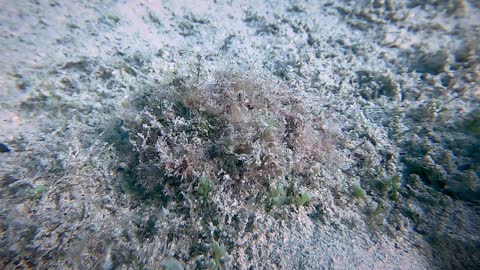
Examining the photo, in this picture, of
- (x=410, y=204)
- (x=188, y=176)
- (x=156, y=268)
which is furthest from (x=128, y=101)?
(x=410, y=204)

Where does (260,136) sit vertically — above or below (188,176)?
above

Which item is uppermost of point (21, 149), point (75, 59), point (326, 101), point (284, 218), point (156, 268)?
point (326, 101)

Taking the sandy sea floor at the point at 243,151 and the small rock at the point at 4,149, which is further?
the small rock at the point at 4,149

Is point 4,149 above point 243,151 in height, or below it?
below

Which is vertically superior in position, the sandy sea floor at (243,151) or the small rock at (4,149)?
the sandy sea floor at (243,151)

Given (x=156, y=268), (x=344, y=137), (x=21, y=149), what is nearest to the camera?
(x=156, y=268)

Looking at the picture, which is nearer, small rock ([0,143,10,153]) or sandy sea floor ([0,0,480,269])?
sandy sea floor ([0,0,480,269])

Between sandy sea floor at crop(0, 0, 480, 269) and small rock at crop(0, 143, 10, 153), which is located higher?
sandy sea floor at crop(0, 0, 480, 269)

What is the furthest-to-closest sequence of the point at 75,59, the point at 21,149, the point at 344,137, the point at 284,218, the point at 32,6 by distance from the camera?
1. the point at 32,6
2. the point at 75,59
3. the point at 344,137
4. the point at 21,149
5. the point at 284,218

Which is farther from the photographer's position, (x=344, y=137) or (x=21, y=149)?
(x=344, y=137)

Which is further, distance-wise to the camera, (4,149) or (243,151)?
(4,149)

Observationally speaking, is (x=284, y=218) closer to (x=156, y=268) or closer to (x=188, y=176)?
(x=188, y=176)
